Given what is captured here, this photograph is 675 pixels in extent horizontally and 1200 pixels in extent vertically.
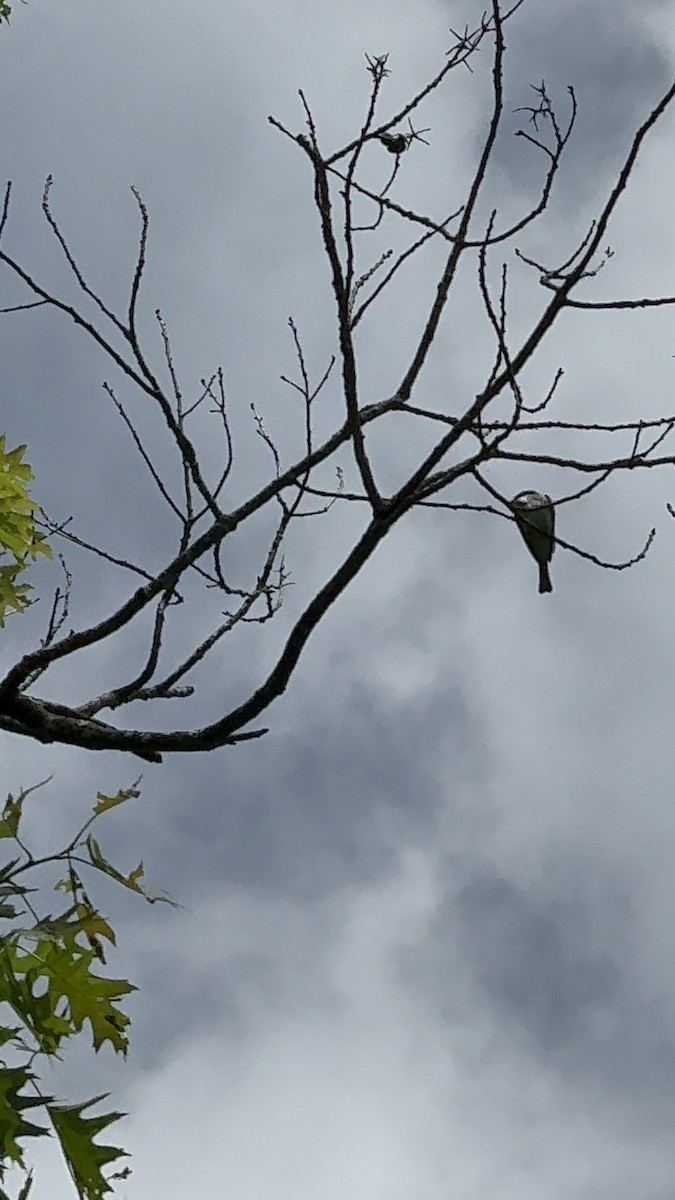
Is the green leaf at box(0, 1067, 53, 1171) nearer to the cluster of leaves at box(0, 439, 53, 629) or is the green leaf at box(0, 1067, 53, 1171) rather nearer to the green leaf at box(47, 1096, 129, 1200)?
the green leaf at box(47, 1096, 129, 1200)

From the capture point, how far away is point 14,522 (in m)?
3.08

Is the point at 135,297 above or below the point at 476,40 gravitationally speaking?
below

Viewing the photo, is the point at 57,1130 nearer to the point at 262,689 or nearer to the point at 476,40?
the point at 262,689

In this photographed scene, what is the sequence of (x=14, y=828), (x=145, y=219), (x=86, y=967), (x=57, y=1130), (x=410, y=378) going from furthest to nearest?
(x=145, y=219) < (x=410, y=378) < (x=14, y=828) < (x=86, y=967) < (x=57, y=1130)

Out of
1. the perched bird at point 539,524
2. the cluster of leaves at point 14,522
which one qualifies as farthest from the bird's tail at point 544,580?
the cluster of leaves at point 14,522

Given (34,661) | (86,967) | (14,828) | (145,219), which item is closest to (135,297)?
(145,219)

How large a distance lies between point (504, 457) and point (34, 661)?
60.7 inches

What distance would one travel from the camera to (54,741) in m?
3.44

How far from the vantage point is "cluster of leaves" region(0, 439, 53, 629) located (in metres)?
3.07

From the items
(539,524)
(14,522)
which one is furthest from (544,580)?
(14,522)

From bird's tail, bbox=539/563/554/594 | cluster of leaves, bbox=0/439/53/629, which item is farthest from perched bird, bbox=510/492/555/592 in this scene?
cluster of leaves, bbox=0/439/53/629

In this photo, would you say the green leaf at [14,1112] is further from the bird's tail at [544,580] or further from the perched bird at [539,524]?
the bird's tail at [544,580]

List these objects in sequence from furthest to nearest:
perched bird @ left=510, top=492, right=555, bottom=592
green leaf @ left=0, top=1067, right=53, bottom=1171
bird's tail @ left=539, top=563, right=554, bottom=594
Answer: bird's tail @ left=539, top=563, right=554, bottom=594 < perched bird @ left=510, top=492, right=555, bottom=592 < green leaf @ left=0, top=1067, right=53, bottom=1171

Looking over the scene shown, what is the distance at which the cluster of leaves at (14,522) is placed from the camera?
3.07m
